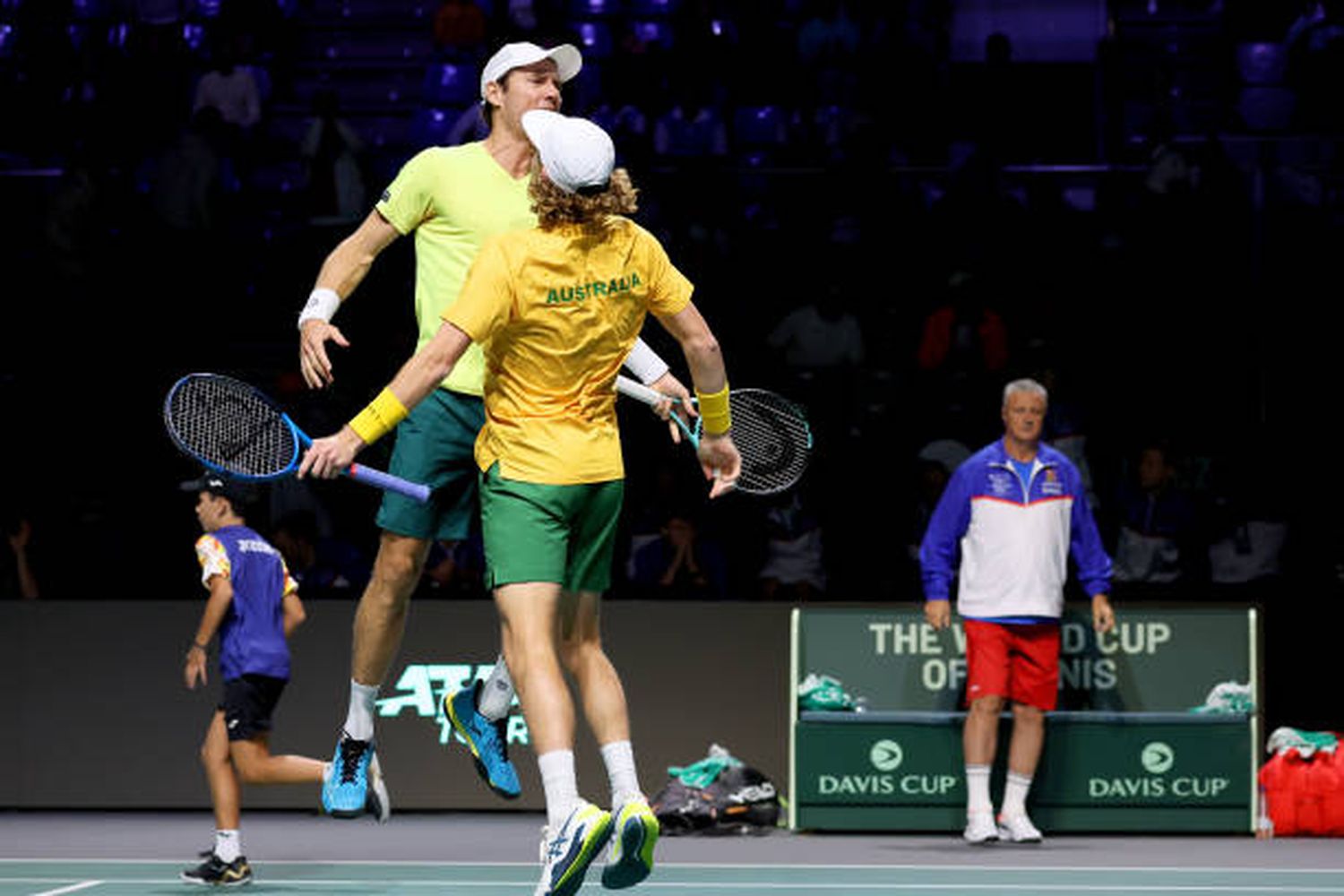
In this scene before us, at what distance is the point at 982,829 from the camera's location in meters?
12.0

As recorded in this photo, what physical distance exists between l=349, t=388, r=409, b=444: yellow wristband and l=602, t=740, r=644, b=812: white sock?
117 centimetres

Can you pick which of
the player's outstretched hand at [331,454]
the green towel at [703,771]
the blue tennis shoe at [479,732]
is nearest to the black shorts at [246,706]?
the green towel at [703,771]

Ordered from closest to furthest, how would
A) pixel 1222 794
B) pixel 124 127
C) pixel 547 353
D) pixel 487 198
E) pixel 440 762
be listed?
pixel 547 353, pixel 487 198, pixel 1222 794, pixel 440 762, pixel 124 127

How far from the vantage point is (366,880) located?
1029 centimetres

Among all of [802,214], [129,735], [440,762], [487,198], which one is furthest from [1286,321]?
[487,198]

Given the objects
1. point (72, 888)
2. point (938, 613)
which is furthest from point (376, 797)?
point (938, 613)

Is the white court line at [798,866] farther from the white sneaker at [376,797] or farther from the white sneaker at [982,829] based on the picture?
the white sneaker at [376,797]

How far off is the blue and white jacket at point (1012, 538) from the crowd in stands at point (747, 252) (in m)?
1.41

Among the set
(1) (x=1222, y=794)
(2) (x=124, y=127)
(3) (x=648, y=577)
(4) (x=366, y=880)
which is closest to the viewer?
(4) (x=366, y=880)

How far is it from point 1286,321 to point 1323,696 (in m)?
4.08

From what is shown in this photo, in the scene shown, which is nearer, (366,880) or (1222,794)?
(366,880)

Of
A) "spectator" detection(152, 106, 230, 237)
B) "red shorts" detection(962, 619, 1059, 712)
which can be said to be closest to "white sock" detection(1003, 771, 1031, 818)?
"red shorts" detection(962, 619, 1059, 712)

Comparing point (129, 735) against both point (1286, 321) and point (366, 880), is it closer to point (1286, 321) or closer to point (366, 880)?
point (366, 880)

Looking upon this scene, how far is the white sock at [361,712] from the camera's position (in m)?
8.23
